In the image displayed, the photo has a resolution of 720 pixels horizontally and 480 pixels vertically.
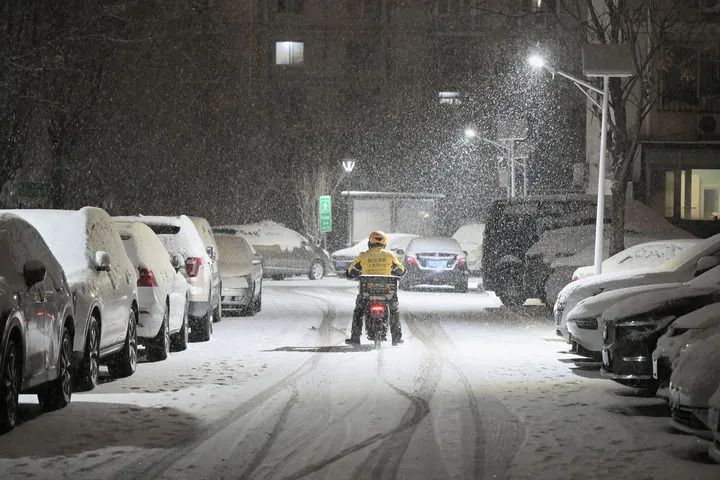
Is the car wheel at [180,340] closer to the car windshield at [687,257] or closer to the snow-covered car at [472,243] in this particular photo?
the car windshield at [687,257]

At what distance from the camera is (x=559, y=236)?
26016 mm

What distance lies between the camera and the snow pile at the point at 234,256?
25.0 m

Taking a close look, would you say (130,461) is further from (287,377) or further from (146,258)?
(146,258)

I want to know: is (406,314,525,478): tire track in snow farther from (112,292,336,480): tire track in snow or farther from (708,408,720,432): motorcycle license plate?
(112,292,336,480): tire track in snow

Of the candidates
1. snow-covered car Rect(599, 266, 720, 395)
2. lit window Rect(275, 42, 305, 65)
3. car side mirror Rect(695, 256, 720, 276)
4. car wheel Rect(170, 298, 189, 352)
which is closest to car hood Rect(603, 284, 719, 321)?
snow-covered car Rect(599, 266, 720, 395)

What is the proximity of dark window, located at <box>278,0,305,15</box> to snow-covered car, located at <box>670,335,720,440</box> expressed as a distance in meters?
70.6

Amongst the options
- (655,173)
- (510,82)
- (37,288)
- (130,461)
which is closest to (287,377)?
(37,288)

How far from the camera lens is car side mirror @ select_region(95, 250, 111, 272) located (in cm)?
1334

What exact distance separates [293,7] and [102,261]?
66699mm

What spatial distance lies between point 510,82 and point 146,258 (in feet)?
185

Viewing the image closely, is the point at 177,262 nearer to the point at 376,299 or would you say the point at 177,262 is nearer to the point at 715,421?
the point at 376,299

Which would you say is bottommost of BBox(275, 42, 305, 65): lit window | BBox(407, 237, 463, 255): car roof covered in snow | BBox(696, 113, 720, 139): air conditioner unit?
BBox(407, 237, 463, 255): car roof covered in snow

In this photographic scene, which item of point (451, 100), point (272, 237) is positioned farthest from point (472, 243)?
point (451, 100)

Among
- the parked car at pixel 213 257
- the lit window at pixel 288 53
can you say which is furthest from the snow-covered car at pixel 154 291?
the lit window at pixel 288 53
